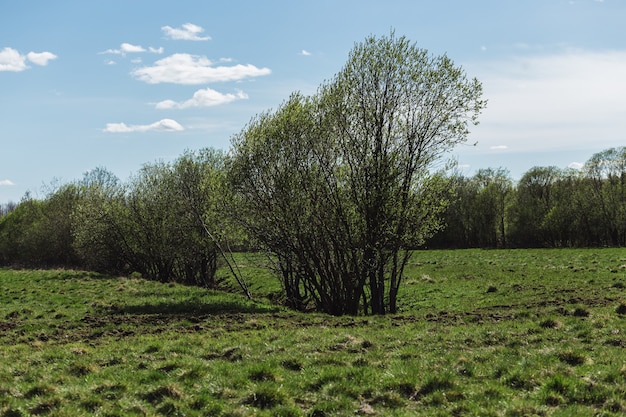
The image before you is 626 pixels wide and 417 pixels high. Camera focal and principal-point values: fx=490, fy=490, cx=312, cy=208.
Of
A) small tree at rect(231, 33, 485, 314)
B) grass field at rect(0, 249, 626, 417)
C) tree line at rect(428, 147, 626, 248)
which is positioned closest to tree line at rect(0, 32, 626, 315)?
small tree at rect(231, 33, 485, 314)

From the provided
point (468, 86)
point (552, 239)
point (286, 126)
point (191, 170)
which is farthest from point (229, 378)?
point (552, 239)

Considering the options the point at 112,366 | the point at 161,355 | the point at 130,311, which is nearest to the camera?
the point at 112,366

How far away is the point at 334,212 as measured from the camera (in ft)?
75.9

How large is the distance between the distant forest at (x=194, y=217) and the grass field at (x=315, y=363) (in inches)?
359

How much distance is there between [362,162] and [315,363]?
13642 mm

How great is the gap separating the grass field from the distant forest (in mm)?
9128

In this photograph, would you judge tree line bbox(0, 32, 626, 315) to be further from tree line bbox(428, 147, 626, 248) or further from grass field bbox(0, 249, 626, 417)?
tree line bbox(428, 147, 626, 248)

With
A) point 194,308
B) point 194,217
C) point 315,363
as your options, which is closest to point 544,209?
point 194,217

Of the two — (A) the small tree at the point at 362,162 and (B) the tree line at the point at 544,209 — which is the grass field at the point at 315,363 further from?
(B) the tree line at the point at 544,209

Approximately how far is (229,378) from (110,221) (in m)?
38.6

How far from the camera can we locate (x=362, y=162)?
75.3ft

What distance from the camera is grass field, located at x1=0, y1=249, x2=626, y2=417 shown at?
813cm

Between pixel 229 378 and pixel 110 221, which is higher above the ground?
pixel 110 221

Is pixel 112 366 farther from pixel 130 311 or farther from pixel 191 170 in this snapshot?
pixel 191 170
